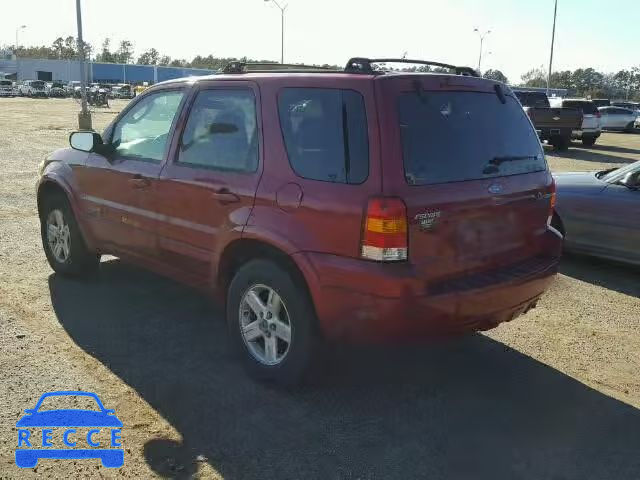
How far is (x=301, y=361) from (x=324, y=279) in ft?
1.85

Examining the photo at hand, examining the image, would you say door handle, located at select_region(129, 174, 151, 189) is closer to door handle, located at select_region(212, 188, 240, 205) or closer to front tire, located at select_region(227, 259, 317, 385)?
door handle, located at select_region(212, 188, 240, 205)

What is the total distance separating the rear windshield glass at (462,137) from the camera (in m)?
3.47

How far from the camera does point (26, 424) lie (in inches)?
136

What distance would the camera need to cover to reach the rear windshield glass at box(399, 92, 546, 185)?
3475 mm

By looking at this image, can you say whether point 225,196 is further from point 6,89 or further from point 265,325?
point 6,89

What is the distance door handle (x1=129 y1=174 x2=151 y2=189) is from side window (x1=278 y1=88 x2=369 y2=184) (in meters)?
1.35

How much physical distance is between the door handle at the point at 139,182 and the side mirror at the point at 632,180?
16.4ft

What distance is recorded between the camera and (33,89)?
230 ft

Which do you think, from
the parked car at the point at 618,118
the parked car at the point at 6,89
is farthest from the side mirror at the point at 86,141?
the parked car at the point at 6,89

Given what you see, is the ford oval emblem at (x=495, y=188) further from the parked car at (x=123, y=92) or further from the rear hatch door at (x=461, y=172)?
the parked car at (x=123, y=92)

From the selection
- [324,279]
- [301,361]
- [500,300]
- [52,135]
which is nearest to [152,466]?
[301,361]

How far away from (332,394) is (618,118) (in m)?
38.3

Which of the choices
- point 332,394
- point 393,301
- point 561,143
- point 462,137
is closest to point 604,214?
point 462,137

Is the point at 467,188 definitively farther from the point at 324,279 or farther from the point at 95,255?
the point at 95,255
